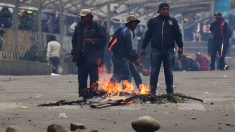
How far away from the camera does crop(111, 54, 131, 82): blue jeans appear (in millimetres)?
14945

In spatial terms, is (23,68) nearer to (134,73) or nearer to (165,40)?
(134,73)

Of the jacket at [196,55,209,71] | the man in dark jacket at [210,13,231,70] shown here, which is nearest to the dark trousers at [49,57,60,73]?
the man in dark jacket at [210,13,231,70]

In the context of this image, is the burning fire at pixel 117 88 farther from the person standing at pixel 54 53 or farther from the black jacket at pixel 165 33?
the person standing at pixel 54 53

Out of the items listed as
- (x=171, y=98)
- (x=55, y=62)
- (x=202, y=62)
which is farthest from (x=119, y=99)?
(x=202, y=62)

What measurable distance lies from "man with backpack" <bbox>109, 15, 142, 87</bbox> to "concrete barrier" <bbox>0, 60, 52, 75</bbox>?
1092 centimetres

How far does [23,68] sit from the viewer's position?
85.5 feet

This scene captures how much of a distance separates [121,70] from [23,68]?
37.9ft

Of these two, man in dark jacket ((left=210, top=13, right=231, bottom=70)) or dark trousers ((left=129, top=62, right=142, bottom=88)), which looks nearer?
dark trousers ((left=129, top=62, right=142, bottom=88))

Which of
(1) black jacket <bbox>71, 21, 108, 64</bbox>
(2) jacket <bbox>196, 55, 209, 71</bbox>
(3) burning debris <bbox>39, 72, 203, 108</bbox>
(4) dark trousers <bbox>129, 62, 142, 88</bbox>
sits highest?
(1) black jacket <bbox>71, 21, 108, 64</bbox>

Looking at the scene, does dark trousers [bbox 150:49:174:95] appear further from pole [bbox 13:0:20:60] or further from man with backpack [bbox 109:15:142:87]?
pole [bbox 13:0:20:60]

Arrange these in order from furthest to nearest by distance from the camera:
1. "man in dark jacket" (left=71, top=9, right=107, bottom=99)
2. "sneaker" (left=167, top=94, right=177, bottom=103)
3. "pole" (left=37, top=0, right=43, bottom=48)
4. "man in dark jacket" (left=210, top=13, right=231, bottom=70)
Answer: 1. "pole" (left=37, top=0, right=43, bottom=48)
2. "man in dark jacket" (left=210, top=13, right=231, bottom=70)
3. "man in dark jacket" (left=71, top=9, right=107, bottom=99)
4. "sneaker" (left=167, top=94, right=177, bottom=103)

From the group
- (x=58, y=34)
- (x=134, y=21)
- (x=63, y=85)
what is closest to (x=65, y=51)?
(x=58, y=34)

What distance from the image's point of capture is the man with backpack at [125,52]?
48.5ft

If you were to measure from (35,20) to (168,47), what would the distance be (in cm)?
1540
